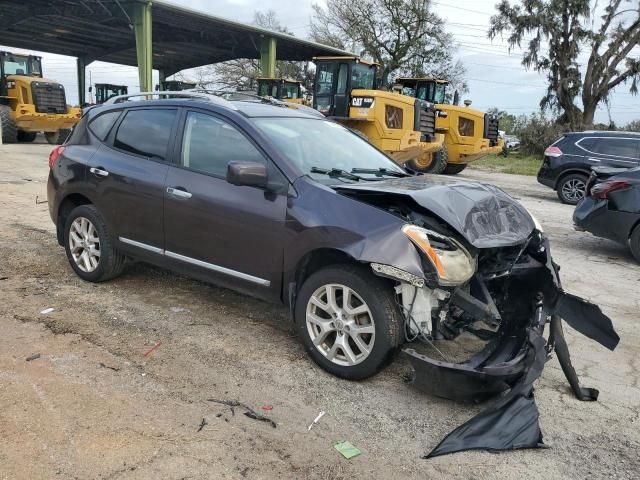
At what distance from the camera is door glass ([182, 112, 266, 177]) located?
4.08m

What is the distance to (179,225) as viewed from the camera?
4301mm

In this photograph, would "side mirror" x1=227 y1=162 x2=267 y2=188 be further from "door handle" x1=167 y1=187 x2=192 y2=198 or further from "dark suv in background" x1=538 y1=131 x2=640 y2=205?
"dark suv in background" x1=538 y1=131 x2=640 y2=205

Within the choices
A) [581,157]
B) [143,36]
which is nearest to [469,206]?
[581,157]

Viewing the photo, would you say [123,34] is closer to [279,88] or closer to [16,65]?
[16,65]

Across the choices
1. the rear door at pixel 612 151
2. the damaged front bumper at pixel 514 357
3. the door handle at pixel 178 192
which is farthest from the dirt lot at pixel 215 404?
the rear door at pixel 612 151

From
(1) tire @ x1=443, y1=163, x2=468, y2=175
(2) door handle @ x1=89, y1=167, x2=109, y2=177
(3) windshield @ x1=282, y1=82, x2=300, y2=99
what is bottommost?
(1) tire @ x1=443, y1=163, x2=468, y2=175

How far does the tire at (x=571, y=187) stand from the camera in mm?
12898

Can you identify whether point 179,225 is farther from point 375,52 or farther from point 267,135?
point 375,52

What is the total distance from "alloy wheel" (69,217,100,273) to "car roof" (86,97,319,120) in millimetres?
A: 1157

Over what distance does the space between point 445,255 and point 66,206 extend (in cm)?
393

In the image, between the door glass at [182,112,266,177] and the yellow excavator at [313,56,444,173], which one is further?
the yellow excavator at [313,56,444,173]

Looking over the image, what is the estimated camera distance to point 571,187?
13055 mm

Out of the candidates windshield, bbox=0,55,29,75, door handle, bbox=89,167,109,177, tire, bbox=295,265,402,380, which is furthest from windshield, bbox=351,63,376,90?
windshield, bbox=0,55,29,75

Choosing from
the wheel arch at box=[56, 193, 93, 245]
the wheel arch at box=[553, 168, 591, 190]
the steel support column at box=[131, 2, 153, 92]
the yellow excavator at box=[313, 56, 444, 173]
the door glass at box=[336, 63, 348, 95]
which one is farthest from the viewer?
the steel support column at box=[131, 2, 153, 92]
